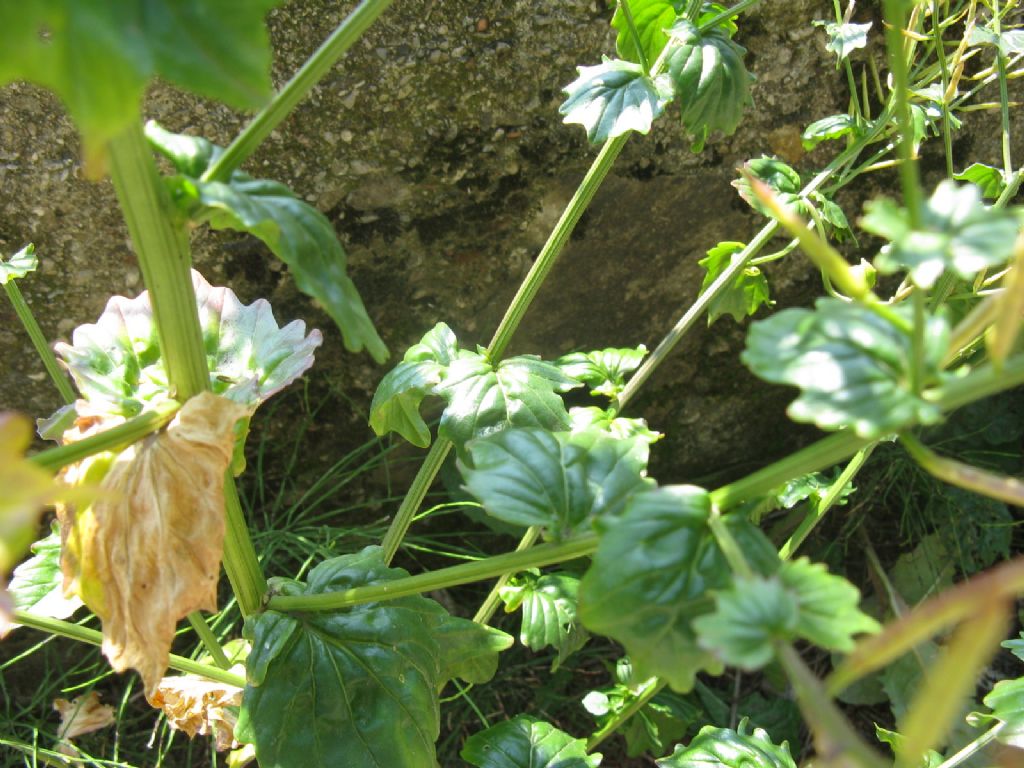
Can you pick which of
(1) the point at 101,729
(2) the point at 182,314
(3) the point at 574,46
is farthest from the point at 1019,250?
(1) the point at 101,729

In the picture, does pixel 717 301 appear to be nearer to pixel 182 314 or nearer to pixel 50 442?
pixel 182 314

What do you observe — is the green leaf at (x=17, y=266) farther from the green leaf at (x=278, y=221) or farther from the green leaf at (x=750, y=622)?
the green leaf at (x=750, y=622)

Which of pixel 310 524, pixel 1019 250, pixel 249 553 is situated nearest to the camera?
pixel 1019 250

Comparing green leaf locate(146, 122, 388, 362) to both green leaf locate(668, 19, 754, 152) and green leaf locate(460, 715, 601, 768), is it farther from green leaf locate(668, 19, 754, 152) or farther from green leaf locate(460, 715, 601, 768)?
green leaf locate(460, 715, 601, 768)

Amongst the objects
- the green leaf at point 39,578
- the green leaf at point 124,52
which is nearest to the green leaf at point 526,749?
the green leaf at point 39,578

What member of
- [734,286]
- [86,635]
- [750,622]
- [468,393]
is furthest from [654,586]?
[734,286]

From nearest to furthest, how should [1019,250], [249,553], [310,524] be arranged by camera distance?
[1019,250] → [249,553] → [310,524]
